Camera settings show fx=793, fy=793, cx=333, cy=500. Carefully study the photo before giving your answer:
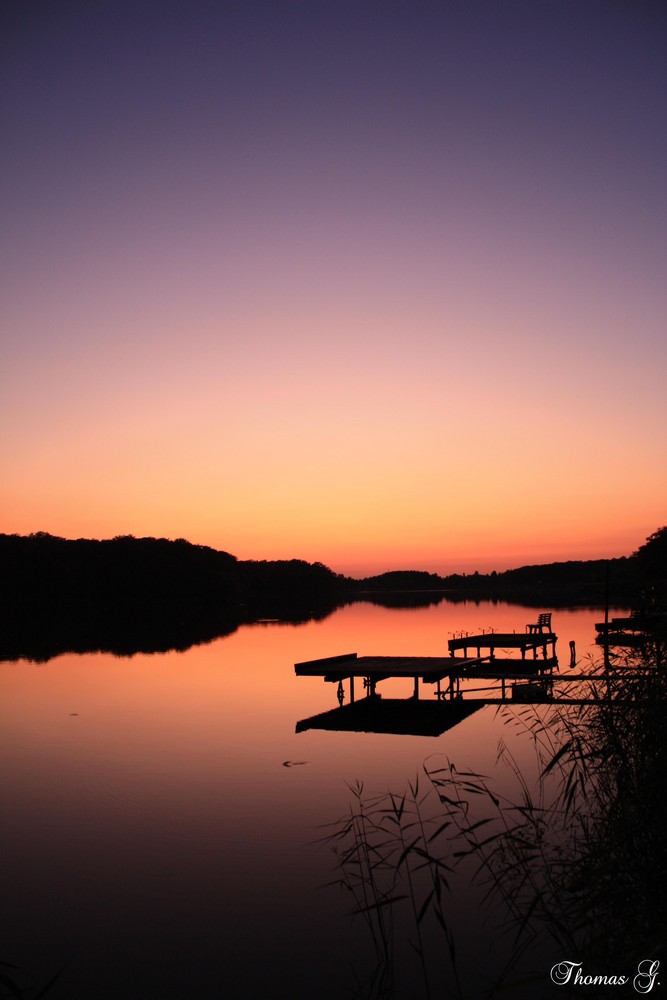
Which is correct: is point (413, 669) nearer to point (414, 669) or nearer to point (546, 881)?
point (414, 669)

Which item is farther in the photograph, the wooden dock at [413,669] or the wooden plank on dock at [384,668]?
the wooden dock at [413,669]

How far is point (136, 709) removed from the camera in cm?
2731

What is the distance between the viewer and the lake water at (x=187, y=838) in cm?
844

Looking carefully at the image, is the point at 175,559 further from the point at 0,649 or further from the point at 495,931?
the point at 495,931

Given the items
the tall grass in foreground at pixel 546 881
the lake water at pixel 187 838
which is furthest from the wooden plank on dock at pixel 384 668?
the tall grass in foreground at pixel 546 881

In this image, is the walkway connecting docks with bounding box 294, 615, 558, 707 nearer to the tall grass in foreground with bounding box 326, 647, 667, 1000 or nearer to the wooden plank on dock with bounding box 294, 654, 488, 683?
the wooden plank on dock with bounding box 294, 654, 488, 683

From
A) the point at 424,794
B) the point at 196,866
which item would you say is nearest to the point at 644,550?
the point at 424,794

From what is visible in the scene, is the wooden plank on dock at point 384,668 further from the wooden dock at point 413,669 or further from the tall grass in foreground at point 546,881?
the tall grass in foreground at point 546,881

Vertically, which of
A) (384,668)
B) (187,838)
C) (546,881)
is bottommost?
(187,838)

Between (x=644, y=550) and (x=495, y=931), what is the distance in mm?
66756

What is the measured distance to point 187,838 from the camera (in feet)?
41.3

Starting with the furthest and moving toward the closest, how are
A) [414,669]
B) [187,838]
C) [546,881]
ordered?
[414,669] → [187,838] → [546,881]

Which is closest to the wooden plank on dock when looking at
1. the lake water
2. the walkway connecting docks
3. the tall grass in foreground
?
the walkway connecting docks

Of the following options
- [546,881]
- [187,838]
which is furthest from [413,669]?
[546,881]
